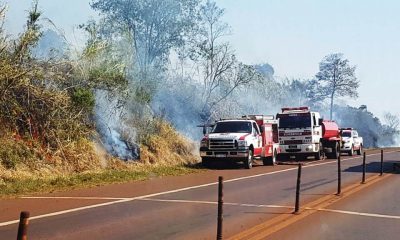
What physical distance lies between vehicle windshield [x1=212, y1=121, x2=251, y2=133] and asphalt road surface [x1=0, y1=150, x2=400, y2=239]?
7761 millimetres

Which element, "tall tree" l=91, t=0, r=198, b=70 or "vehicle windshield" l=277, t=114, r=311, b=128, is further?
"vehicle windshield" l=277, t=114, r=311, b=128

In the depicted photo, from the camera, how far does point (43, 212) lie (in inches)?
416

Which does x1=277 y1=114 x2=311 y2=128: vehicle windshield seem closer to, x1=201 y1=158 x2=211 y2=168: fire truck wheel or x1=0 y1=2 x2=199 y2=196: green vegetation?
x1=201 y1=158 x2=211 y2=168: fire truck wheel

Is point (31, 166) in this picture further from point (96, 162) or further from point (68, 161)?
point (96, 162)

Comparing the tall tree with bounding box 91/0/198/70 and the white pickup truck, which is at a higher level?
the tall tree with bounding box 91/0/198/70

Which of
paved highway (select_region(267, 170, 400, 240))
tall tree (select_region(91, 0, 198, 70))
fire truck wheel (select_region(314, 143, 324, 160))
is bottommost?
paved highway (select_region(267, 170, 400, 240))

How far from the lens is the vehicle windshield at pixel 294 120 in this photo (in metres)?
32.3

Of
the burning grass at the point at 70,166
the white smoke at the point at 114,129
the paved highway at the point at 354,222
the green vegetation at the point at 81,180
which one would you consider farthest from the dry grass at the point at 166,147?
the paved highway at the point at 354,222

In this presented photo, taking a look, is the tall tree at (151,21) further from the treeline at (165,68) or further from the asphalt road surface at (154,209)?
the asphalt road surface at (154,209)

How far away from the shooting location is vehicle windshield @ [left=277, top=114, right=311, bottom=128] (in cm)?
3231

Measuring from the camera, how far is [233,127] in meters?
25.5

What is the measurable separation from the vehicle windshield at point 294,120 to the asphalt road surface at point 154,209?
14860 mm

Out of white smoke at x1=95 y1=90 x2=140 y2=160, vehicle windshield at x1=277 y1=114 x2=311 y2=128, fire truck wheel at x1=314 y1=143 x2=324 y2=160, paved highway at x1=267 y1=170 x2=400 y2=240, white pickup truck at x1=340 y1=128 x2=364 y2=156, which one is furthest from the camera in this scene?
white pickup truck at x1=340 y1=128 x2=364 y2=156

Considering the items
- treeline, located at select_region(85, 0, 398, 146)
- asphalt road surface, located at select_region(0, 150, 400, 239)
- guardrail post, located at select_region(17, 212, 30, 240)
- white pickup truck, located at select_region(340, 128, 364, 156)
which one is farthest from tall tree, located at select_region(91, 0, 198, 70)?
guardrail post, located at select_region(17, 212, 30, 240)
